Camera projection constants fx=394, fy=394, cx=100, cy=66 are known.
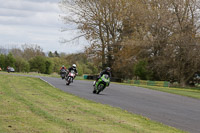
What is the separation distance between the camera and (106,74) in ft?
75.2

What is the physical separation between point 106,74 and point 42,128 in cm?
1496

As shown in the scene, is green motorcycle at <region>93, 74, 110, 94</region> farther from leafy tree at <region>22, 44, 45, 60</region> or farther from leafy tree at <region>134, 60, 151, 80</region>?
leafy tree at <region>22, 44, 45, 60</region>

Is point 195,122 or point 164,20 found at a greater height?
point 164,20

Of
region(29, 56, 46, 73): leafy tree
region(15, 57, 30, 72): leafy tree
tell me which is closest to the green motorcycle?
region(15, 57, 30, 72): leafy tree

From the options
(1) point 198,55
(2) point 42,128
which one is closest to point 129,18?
(1) point 198,55

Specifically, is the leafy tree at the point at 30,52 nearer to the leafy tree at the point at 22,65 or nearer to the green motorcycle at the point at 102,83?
the leafy tree at the point at 22,65

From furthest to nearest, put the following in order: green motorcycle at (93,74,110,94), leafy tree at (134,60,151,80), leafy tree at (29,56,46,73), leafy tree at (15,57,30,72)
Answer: leafy tree at (29,56,46,73) → leafy tree at (15,57,30,72) → leafy tree at (134,60,151,80) → green motorcycle at (93,74,110,94)

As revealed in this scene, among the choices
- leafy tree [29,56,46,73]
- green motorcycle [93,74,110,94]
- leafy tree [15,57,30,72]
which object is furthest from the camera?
leafy tree [29,56,46,73]

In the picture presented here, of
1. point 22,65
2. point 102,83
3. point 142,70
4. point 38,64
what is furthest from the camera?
point 38,64

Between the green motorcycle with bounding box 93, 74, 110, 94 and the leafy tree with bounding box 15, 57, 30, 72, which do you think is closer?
the green motorcycle with bounding box 93, 74, 110, 94

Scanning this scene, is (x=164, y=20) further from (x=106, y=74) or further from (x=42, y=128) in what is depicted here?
(x=42, y=128)

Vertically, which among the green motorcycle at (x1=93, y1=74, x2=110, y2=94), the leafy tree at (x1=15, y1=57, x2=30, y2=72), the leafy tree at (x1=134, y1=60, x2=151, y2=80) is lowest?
the green motorcycle at (x1=93, y1=74, x2=110, y2=94)

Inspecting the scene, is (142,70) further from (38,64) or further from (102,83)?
(38,64)

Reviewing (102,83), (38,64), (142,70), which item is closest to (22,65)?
(38,64)
